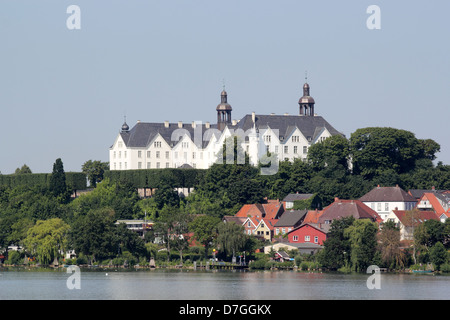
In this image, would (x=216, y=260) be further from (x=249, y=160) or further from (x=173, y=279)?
(x=249, y=160)

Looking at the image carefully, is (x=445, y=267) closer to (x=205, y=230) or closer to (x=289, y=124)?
(x=205, y=230)

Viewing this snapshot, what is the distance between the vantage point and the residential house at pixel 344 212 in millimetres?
107331

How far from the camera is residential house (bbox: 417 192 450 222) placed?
363 feet

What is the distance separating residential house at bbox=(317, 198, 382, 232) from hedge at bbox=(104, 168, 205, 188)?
61.9ft

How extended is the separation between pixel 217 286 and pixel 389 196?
132ft

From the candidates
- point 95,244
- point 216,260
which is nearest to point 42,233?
point 95,244

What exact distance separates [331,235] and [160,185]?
30.0 metres

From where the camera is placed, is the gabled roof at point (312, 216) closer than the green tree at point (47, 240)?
No

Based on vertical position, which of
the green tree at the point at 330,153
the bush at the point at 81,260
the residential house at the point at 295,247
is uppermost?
the green tree at the point at 330,153

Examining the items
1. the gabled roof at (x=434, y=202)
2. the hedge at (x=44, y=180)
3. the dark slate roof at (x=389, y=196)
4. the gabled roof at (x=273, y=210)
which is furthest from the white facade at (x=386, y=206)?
the hedge at (x=44, y=180)

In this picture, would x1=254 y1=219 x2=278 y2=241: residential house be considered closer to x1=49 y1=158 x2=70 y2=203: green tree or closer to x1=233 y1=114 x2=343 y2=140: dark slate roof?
x1=233 y1=114 x2=343 y2=140: dark slate roof

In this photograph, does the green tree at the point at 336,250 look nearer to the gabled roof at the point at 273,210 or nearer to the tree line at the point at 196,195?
the tree line at the point at 196,195

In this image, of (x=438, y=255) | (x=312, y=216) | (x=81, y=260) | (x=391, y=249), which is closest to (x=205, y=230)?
(x=81, y=260)

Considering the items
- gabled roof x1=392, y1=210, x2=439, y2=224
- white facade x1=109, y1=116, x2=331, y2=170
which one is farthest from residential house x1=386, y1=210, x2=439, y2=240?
white facade x1=109, y1=116, x2=331, y2=170
